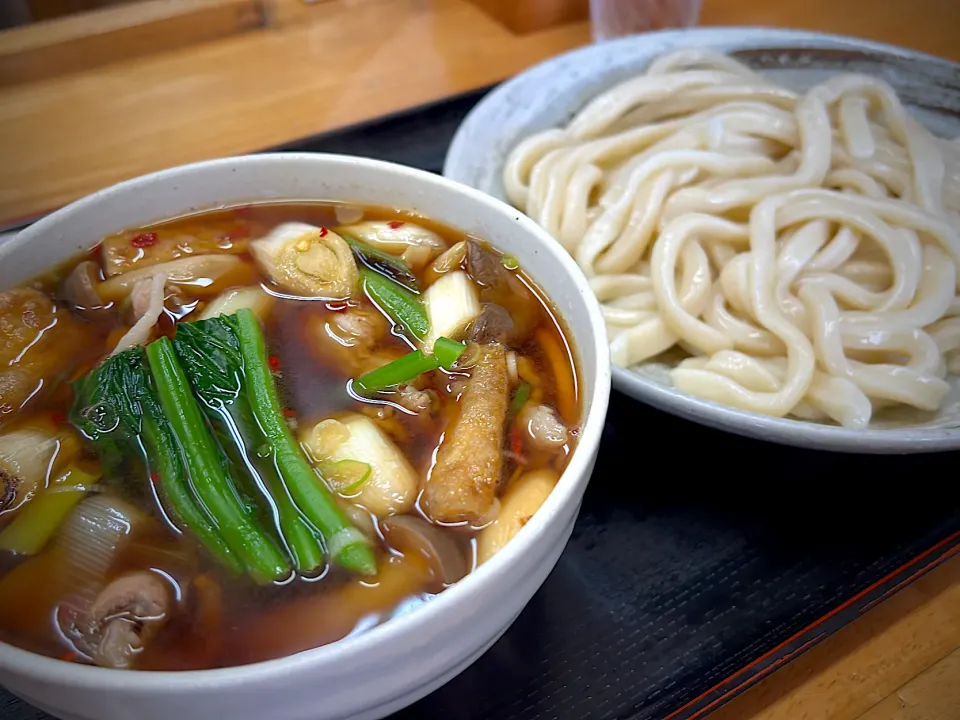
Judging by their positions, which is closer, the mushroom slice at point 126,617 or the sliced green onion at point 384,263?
the mushroom slice at point 126,617

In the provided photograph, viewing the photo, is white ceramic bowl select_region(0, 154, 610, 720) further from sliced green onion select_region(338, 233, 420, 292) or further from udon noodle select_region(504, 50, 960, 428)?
udon noodle select_region(504, 50, 960, 428)

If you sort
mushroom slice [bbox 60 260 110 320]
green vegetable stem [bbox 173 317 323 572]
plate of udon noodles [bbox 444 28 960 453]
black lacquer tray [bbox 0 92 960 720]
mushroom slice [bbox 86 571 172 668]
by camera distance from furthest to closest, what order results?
1. plate of udon noodles [bbox 444 28 960 453]
2. mushroom slice [bbox 60 260 110 320]
3. black lacquer tray [bbox 0 92 960 720]
4. green vegetable stem [bbox 173 317 323 572]
5. mushroom slice [bbox 86 571 172 668]

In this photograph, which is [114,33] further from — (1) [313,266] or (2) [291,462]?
(2) [291,462]

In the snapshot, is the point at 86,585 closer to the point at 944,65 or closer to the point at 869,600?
the point at 869,600

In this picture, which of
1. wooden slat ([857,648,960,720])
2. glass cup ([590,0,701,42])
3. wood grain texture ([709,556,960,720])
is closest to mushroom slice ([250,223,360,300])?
wood grain texture ([709,556,960,720])

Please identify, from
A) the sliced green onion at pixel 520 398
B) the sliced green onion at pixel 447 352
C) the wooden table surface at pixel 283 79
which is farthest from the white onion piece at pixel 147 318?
the wooden table surface at pixel 283 79

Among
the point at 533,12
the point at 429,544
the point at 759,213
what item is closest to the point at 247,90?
the point at 533,12

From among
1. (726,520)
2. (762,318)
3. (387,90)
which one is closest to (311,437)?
(726,520)

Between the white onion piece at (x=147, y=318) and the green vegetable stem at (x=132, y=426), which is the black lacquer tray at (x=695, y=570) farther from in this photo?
the white onion piece at (x=147, y=318)

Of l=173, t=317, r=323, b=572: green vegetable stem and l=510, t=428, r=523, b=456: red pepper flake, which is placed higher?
l=173, t=317, r=323, b=572: green vegetable stem
